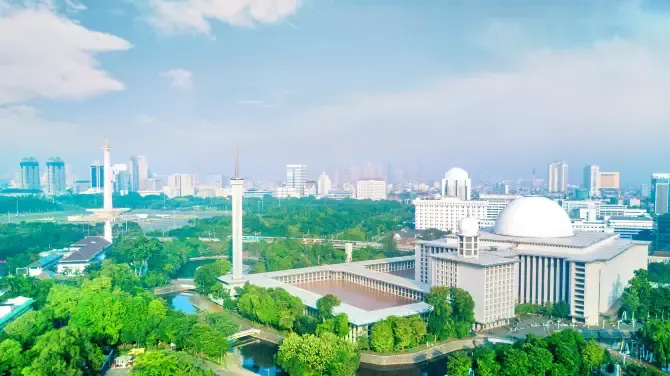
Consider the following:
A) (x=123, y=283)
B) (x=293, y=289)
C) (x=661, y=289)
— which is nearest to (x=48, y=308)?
(x=123, y=283)

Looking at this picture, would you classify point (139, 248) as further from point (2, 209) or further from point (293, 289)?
point (2, 209)

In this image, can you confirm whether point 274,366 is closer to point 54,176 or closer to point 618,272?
point 618,272

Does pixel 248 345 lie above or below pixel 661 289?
below

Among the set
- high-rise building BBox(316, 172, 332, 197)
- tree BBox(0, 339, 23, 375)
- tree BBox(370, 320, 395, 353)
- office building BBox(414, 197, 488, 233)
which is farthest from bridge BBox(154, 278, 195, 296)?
high-rise building BBox(316, 172, 332, 197)

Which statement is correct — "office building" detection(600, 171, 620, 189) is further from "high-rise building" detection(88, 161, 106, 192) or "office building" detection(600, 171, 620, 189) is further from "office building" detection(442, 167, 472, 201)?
"high-rise building" detection(88, 161, 106, 192)

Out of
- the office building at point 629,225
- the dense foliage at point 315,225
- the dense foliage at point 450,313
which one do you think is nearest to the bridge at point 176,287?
the dense foliage at point 450,313

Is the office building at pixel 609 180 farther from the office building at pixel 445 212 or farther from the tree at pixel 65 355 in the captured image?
the tree at pixel 65 355
